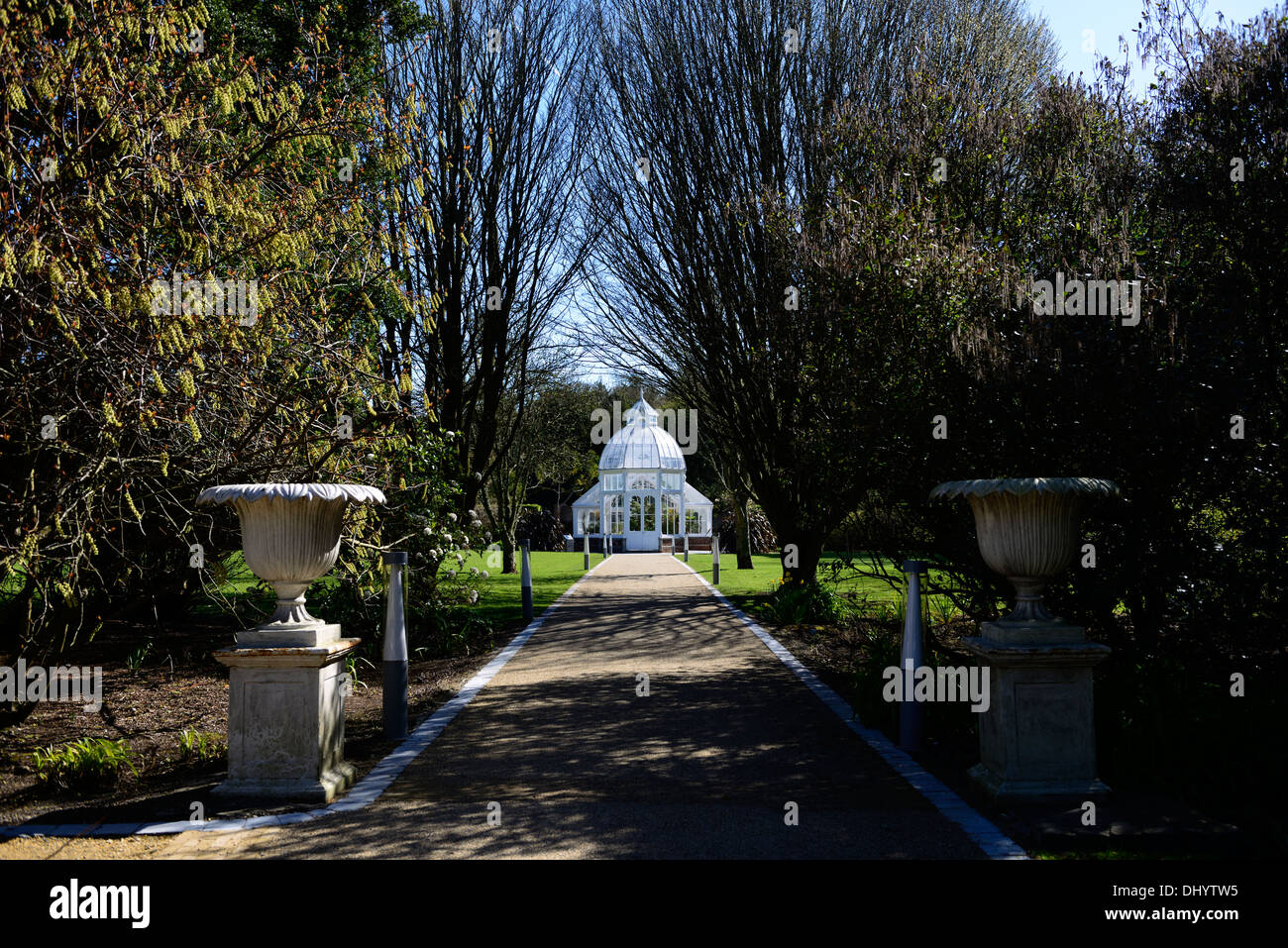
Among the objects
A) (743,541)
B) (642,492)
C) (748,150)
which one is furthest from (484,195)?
(642,492)

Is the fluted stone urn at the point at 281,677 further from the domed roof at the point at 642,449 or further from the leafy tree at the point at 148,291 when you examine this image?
the domed roof at the point at 642,449

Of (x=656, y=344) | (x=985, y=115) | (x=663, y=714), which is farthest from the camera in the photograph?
(x=656, y=344)

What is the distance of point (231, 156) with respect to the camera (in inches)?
253

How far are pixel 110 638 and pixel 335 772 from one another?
687cm

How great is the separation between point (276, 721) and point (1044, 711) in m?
3.97

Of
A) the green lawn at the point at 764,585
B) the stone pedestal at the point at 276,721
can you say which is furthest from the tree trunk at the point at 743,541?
the stone pedestal at the point at 276,721

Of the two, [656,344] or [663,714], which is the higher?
[656,344]

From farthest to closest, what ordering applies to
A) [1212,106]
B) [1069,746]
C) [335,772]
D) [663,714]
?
[663,714], [1212,106], [335,772], [1069,746]

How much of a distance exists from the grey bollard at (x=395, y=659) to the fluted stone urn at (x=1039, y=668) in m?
3.65

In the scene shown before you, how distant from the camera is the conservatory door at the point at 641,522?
36.2 meters

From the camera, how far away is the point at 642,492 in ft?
118

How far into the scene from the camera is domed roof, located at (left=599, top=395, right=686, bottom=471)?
3634cm
